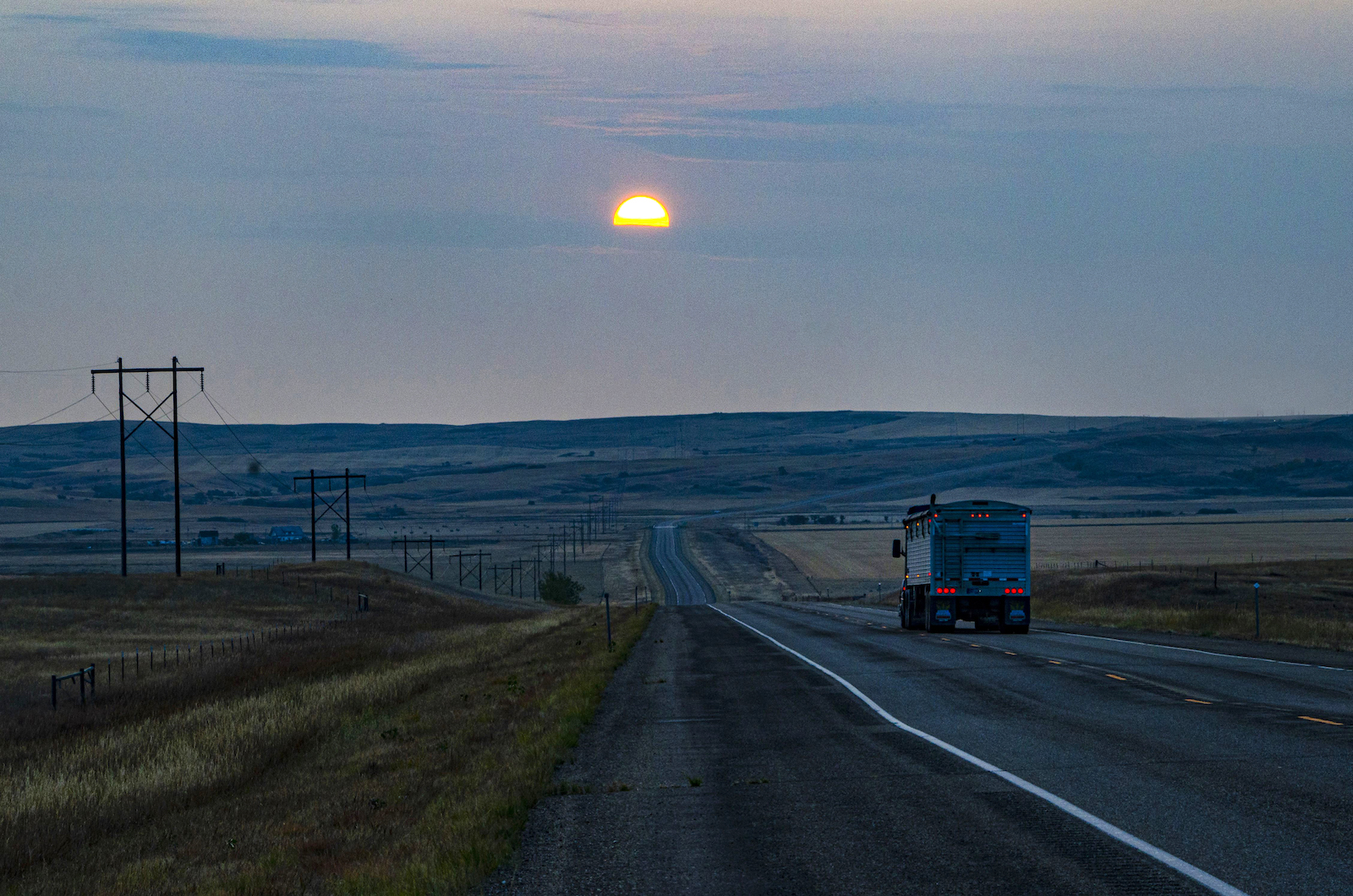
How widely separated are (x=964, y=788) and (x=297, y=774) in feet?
39.9

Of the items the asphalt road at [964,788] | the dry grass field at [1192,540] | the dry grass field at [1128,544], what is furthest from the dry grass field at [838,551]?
the asphalt road at [964,788]

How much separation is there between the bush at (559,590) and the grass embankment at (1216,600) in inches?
1531

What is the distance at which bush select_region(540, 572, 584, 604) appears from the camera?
337 feet

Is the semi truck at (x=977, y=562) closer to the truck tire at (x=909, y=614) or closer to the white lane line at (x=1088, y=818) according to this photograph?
the truck tire at (x=909, y=614)

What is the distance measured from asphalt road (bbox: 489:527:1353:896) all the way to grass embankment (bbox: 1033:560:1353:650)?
12659 millimetres

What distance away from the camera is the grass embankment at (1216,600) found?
33.5 meters

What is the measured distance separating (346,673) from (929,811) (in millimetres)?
28897

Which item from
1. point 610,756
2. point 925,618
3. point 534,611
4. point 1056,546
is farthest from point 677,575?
point 610,756

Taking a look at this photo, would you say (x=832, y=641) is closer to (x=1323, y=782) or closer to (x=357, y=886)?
(x=1323, y=782)

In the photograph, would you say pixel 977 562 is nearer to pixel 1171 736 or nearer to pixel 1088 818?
pixel 1171 736

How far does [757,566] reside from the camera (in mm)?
130000

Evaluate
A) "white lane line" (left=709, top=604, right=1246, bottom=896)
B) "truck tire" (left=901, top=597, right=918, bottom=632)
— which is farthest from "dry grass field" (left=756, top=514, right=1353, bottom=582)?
"white lane line" (left=709, top=604, right=1246, bottom=896)

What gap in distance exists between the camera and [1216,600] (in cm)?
5897

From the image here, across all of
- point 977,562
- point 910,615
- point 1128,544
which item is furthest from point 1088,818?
point 1128,544
